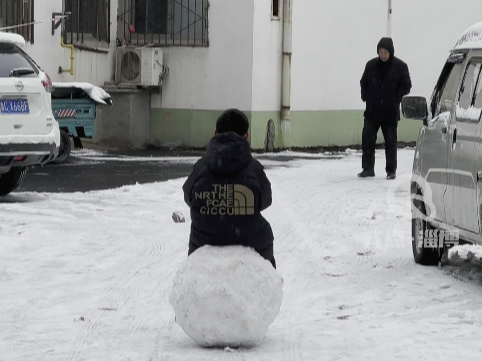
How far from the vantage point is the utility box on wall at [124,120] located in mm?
21984

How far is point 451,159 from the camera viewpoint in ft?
29.4

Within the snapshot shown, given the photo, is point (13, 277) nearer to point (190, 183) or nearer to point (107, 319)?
point (107, 319)

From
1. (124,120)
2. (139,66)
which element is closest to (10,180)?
(124,120)

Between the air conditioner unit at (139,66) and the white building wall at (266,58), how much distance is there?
5.91ft

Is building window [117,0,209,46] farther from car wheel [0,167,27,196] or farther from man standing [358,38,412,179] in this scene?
car wheel [0,167,27,196]

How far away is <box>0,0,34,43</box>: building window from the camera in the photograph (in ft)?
64.1

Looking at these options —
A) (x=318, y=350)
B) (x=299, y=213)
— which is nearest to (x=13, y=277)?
(x=318, y=350)

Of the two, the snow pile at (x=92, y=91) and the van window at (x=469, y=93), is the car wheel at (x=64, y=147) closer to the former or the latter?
the snow pile at (x=92, y=91)

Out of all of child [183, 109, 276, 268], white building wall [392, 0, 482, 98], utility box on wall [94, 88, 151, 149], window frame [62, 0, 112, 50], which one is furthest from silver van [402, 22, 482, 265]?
white building wall [392, 0, 482, 98]

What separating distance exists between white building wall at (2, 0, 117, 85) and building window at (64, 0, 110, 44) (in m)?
0.35

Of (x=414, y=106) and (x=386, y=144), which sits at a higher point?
(x=414, y=106)

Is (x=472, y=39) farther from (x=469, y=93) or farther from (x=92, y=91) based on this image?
(x=92, y=91)

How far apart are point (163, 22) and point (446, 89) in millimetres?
13162

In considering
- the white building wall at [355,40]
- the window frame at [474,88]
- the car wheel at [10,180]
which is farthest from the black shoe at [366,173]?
the window frame at [474,88]
